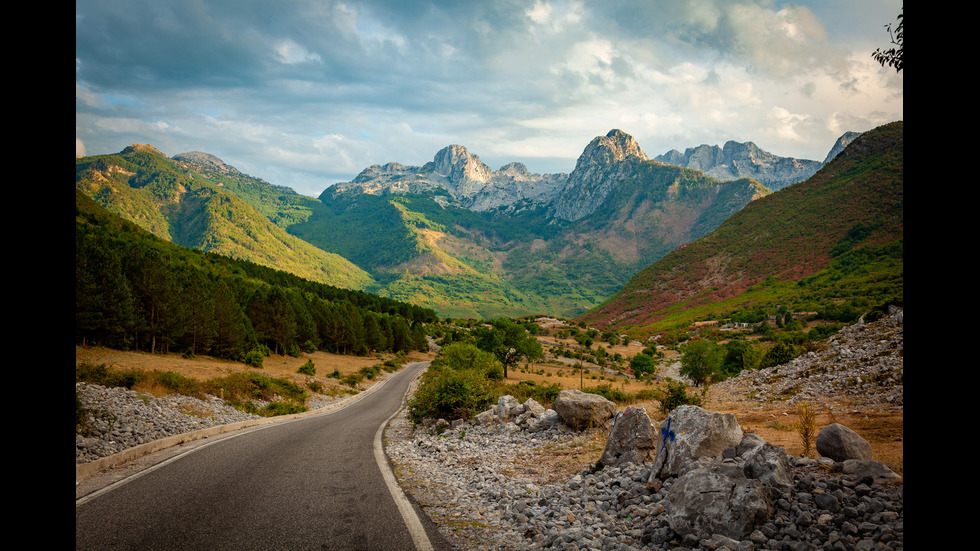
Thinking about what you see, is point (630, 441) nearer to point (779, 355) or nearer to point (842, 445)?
point (842, 445)

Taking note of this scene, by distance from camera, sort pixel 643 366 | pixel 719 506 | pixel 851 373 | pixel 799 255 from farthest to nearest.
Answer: pixel 799 255
pixel 643 366
pixel 851 373
pixel 719 506

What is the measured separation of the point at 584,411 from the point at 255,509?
8655 mm

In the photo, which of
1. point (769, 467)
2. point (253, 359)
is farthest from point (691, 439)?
point (253, 359)

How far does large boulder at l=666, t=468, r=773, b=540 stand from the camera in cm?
488

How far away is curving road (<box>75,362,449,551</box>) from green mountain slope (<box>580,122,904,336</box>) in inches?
3837

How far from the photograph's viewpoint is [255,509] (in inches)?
264

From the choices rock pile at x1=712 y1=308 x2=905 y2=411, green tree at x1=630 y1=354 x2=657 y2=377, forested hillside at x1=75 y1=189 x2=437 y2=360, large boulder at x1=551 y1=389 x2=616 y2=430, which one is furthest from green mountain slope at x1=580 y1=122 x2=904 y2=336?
forested hillside at x1=75 y1=189 x2=437 y2=360

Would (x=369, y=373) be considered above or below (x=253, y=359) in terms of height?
below

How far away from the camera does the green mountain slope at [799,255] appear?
10819 centimetres

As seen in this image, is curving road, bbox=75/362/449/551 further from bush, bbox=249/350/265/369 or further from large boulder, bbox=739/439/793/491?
bush, bbox=249/350/265/369

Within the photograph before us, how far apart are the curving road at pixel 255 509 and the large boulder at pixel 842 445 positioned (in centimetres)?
565
